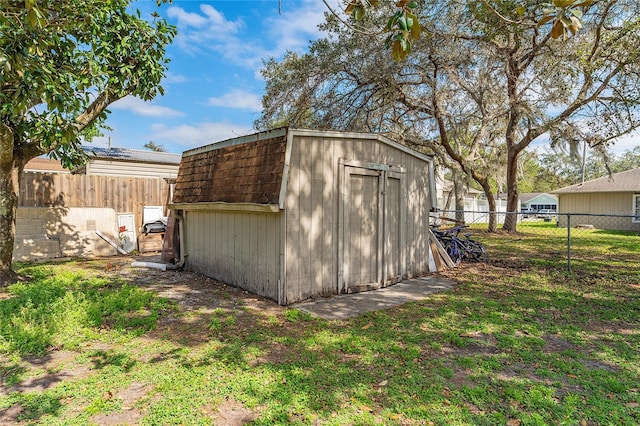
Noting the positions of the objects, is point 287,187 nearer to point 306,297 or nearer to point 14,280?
point 306,297

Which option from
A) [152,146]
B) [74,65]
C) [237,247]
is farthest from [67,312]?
[152,146]

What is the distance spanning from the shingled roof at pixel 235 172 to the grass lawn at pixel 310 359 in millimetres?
1567

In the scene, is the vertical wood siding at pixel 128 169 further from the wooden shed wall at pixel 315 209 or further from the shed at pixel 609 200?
the shed at pixel 609 200

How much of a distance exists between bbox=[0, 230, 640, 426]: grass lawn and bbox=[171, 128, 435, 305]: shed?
71 centimetres

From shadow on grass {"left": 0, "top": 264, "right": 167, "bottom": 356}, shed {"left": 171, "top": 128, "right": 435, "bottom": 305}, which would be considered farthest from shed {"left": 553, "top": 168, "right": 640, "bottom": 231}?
shadow on grass {"left": 0, "top": 264, "right": 167, "bottom": 356}

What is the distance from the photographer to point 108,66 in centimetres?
556

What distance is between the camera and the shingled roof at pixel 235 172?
478 cm

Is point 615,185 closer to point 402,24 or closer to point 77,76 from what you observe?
point 402,24

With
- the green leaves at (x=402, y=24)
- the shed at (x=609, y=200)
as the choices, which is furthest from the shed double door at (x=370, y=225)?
the shed at (x=609, y=200)

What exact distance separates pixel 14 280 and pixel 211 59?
8104mm

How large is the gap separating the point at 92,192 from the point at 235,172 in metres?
5.66

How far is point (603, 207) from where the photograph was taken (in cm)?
1938

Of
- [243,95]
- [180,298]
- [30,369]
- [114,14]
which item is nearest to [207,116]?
[243,95]

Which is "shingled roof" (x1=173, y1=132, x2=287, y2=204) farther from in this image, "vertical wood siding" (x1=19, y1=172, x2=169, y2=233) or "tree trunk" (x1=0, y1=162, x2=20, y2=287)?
"vertical wood siding" (x1=19, y1=172, x2=169, y2=233)
